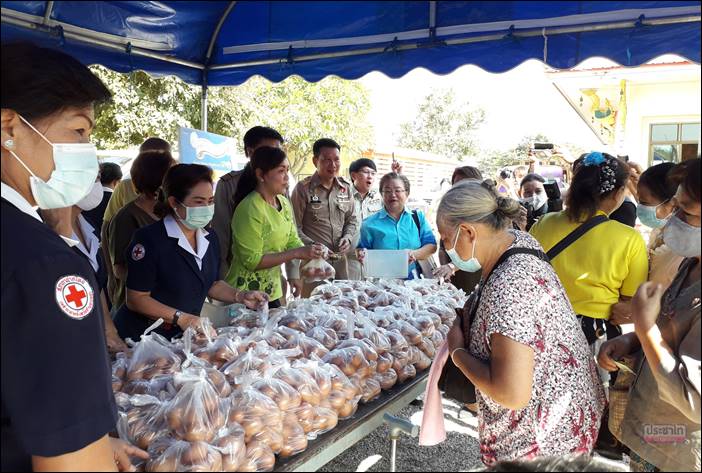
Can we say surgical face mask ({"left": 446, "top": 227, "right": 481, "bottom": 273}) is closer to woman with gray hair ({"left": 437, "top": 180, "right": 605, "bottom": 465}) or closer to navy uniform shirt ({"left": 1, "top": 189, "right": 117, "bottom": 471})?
woman with gray hair ({"left": 437, "top": 180, "right": 605, "bottom": 465})

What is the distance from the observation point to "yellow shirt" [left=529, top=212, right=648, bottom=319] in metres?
2.72

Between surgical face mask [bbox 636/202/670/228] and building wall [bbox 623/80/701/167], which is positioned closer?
surgical face mask [bbox 636/202/670/228]

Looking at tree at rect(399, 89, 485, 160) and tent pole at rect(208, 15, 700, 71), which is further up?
tree at rect(399, 89, 485, 160)

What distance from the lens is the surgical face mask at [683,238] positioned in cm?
145

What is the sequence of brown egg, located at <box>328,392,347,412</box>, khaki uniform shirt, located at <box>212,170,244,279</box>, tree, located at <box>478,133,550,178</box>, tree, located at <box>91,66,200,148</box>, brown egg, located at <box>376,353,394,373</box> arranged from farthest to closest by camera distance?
tree, located at <box>478,133,550,178</box> < tree, located at <box>91,66,200,148</box> < khaki uniform shirt, located at <box>212,170,244,279</box> < brown egg, located at <box>376,353,394,373</box> < brown egg, located at <box>328,392,347,412</box>

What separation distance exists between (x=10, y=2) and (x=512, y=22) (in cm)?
278

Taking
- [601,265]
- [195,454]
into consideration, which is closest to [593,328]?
[601,265]

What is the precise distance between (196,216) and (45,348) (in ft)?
5.91

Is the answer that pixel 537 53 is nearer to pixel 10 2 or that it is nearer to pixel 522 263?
pixel 522 263

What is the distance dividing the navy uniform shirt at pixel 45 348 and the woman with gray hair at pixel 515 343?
116cm

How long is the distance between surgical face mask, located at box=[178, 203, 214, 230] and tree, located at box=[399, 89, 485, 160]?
41.4 metres

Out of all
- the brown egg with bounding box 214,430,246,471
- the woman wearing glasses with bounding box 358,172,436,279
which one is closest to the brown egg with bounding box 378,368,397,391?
the brown egg with bounding box 214,430,246,471

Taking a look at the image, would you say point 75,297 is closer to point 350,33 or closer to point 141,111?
point 350,33

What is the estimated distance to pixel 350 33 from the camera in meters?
3.68
